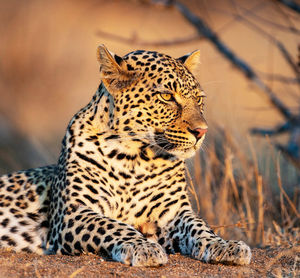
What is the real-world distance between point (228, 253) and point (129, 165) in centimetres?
132

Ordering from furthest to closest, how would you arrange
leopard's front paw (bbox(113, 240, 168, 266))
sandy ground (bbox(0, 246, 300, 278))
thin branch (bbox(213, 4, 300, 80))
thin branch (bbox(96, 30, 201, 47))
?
thin branch (bbox(96, 30, 201, 47)), thin branch (bbox(213, 4, 300, 80)), leopard's front paw (bbox(113, 240, 168, 266)), sandy ground (bbox(0, 246, 300, 278))

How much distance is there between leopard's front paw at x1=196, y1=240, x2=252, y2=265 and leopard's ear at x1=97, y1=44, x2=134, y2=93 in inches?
63.7

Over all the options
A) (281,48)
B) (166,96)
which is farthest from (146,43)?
(166,96)

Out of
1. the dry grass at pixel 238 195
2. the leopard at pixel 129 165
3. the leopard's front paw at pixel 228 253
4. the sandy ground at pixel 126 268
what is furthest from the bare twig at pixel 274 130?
the leopard's front paw at pixel 228 253

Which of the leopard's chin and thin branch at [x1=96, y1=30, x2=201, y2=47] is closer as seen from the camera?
the leopard's chin

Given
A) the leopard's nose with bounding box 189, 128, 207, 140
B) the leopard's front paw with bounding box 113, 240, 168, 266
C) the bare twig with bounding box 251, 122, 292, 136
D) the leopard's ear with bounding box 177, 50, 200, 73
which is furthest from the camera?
the bare twig with bounding box 251, 122, 292, 136

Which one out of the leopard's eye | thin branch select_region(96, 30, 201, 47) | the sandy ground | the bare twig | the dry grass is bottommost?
the sandy ground

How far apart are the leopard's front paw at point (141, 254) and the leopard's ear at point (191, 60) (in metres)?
2.23

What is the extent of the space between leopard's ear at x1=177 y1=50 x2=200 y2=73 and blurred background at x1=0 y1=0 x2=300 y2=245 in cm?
27

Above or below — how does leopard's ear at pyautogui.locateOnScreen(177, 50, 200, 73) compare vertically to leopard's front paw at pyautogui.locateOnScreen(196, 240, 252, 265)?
above

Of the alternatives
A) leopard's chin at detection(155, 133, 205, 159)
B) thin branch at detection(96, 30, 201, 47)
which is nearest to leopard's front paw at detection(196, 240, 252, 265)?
leopard's chin at detection(155, 133, 205, 159)

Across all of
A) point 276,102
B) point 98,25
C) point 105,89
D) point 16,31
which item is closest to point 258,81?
point 276,102

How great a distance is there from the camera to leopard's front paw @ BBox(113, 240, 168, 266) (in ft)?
14.9

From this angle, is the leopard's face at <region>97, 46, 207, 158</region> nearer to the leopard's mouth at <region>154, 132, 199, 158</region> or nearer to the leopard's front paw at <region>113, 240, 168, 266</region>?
the leopard's mouth at <region>154, 132, 199, 158</region>
